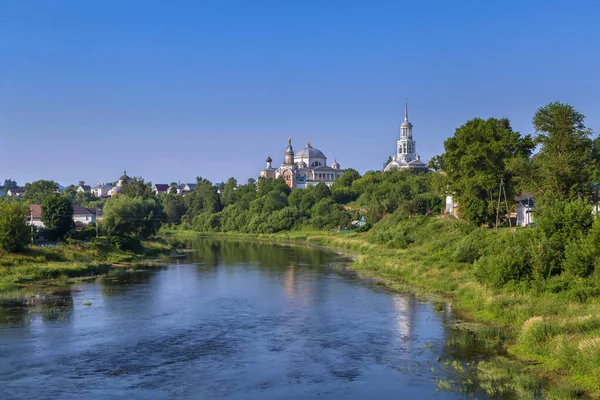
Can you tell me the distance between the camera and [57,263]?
46.2 metres

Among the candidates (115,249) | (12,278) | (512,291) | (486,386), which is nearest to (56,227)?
(115,249)

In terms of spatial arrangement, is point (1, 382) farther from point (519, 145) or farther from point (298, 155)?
point (298, 155)

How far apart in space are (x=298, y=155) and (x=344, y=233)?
98.9 m

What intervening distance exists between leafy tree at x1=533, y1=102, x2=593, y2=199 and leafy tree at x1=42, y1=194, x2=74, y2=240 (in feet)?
139

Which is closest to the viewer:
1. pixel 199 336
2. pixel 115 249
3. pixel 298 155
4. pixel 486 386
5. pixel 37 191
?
pixel 486 386

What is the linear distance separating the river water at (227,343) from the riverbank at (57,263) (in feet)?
11.3

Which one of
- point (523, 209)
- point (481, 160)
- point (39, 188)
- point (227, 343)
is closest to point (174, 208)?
point (39, 188)

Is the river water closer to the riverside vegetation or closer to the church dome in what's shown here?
the riverside vegetation

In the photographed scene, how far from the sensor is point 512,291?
104 ft

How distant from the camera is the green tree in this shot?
183 feet

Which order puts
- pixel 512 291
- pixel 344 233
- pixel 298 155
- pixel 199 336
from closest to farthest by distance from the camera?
pixel 199 336, pixel 512 291, pixel 344 233, pixel 298 155

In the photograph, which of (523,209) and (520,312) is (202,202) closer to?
(523,209)

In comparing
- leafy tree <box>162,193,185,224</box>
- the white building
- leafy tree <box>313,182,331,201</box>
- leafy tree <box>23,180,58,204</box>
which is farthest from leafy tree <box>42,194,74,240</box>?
leafy tree <box>23,180,58,204</box>

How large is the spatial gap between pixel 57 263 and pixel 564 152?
3886 centimetres
